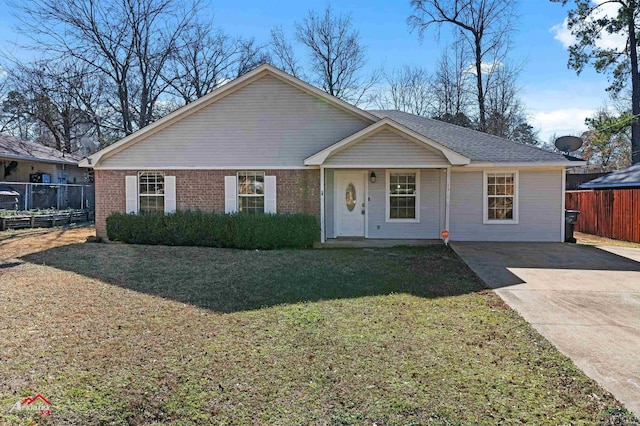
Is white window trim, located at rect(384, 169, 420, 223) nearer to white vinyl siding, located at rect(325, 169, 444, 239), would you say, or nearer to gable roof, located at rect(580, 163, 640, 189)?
white vinyl siding, located at rect(325, 169, 444, 239)

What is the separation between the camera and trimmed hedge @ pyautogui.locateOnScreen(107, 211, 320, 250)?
11742 mm

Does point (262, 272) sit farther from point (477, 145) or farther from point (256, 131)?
point (477, 145)

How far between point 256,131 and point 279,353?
956 cm

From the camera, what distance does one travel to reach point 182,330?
5.00 meters

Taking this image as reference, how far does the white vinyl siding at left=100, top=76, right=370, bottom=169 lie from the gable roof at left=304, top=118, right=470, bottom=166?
1073mm

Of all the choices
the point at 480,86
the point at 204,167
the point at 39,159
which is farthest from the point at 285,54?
the point at 204,167

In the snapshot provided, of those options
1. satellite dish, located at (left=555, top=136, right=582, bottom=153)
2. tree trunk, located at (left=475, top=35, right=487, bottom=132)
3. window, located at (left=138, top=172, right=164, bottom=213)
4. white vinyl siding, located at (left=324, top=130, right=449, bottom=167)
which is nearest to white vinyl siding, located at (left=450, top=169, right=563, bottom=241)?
white vinyl siding, located at (left=324, top=130, right=449, bottom=167)

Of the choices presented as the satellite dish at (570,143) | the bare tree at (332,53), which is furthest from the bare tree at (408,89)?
the satellite dish at (570,143)

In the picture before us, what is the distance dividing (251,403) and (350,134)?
1029 cm

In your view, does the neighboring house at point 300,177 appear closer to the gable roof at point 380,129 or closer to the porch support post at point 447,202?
the porch support post at point 447,202

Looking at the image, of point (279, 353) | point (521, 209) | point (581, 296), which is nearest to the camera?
point (279, 353)

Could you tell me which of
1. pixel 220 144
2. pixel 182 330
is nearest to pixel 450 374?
pixel 182 330

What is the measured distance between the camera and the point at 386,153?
11.6m

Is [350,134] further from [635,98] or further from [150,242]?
[635,98]
